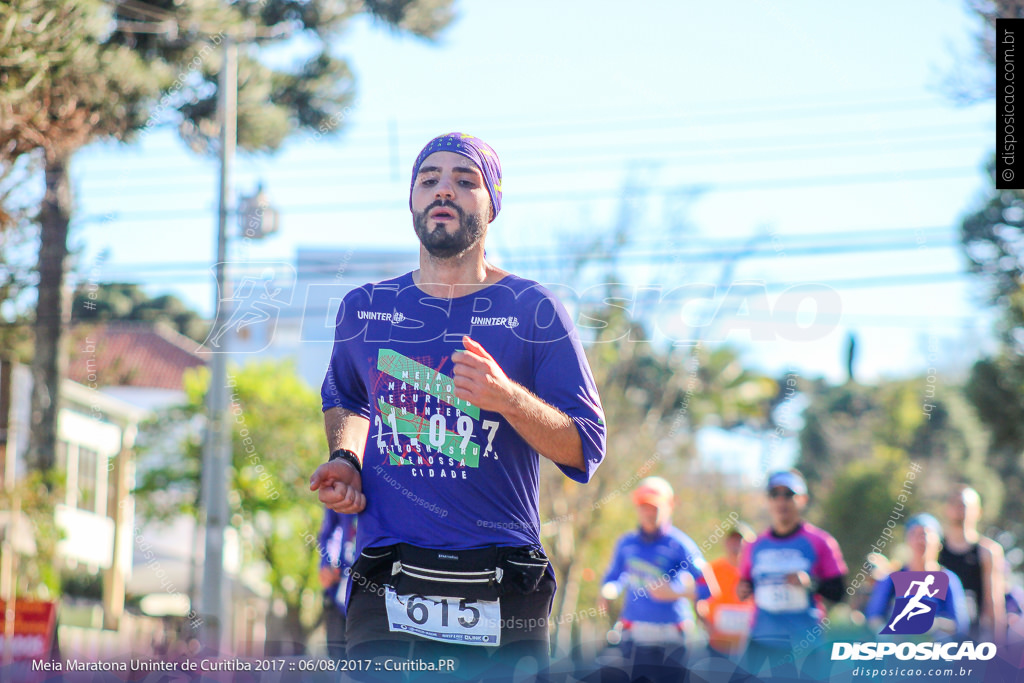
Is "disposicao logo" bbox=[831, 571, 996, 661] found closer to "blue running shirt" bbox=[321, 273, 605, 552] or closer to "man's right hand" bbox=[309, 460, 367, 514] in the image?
"blue running shirt" bbox=[321, 273, 605, 552]

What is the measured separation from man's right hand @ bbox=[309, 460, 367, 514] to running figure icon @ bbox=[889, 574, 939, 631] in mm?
1714

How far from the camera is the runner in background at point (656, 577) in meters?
7.81

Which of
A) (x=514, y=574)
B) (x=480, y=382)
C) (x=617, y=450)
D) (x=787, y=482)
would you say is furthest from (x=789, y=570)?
(x=617, y=450)

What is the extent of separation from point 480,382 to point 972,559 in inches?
252

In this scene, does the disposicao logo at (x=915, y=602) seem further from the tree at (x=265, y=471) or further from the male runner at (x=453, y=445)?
the tree at (x=265, y=471)

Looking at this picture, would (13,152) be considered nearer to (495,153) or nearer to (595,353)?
(495,153)

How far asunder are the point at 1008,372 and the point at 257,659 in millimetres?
17400

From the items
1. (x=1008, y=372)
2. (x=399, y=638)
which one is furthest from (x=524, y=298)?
(x=1008, y=372)

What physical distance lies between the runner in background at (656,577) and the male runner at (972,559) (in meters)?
1.70

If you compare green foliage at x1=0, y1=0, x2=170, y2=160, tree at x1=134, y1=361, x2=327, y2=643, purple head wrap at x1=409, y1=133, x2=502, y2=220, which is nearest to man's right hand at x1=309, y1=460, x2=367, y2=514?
purple head wrap at x1=409, y1=133, x2=502, y2=220

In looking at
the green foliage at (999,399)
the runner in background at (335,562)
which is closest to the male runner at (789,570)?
the runner in background at (335,562)

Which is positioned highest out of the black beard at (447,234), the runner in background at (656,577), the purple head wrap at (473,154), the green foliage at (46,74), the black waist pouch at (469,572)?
the green foliage at (46,74)

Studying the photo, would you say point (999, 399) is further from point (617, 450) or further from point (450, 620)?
point (450, 620)

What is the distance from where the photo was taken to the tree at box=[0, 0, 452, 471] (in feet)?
17.3
